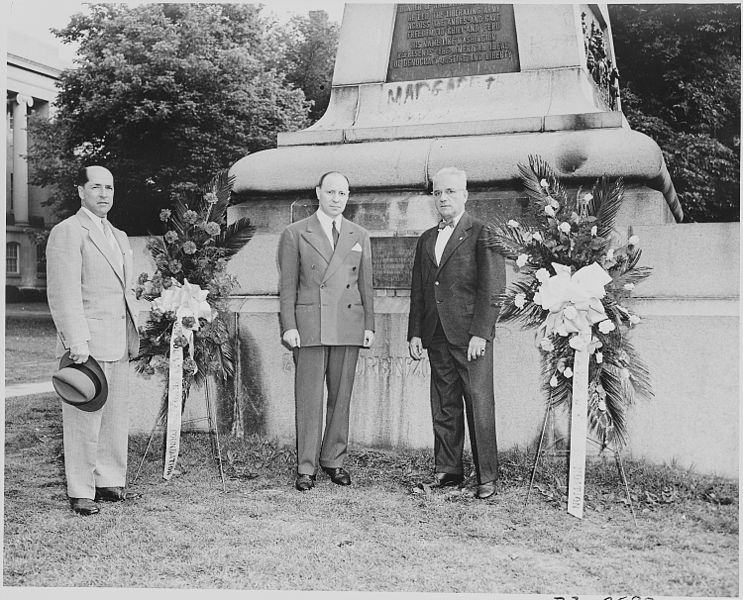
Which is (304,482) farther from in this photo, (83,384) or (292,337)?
(83,384)

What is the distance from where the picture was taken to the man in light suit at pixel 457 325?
508 cm

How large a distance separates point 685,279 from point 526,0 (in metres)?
2.47

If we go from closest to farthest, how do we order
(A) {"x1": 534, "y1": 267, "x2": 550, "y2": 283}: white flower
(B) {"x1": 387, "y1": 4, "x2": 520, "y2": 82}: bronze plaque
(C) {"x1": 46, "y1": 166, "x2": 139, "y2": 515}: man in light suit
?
(A) {"x1": 534, "y1": 267, "x2": 550, "y2": 283}: white flower < (C) {"x1": 46, "y1": 166, "x2": 139, "y2": 515}: man in light suit < (B) {"x1": 387, "y1": 4, "x2": 520, "y2": 82}: bronze plaque

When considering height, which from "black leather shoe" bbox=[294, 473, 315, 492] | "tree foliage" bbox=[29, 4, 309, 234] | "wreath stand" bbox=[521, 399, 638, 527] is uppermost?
"tree foliage" bbox=[29, 4, 309, 234]

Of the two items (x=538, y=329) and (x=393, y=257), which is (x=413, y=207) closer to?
(x=393, y=257)

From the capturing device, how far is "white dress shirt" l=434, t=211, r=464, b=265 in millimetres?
5230

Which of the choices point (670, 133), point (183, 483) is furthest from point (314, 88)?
point (183, 483)

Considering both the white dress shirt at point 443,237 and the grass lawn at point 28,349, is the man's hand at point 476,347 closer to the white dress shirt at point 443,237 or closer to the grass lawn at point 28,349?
the white dress shirt at point 443,237

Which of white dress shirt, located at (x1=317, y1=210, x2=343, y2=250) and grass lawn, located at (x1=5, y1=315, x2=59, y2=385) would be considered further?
grass lawn, located at (x1=5, y1=315, x2=59, y2=385)

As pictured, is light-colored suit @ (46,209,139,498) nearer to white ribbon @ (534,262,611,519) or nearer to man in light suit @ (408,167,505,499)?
man in light suit @ (408,167,505,499)

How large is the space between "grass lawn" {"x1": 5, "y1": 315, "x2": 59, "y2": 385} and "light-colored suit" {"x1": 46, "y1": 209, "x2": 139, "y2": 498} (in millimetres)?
6252

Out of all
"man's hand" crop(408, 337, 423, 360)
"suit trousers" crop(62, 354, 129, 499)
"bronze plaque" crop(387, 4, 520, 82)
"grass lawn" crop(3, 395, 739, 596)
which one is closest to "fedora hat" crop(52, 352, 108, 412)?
"suit trousers" crop(62, 354, 129, 499)

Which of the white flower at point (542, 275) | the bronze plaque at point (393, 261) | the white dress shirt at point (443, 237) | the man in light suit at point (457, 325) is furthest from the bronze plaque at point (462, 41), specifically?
the white flower at point (542, 275)

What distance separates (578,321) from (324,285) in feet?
5.40
